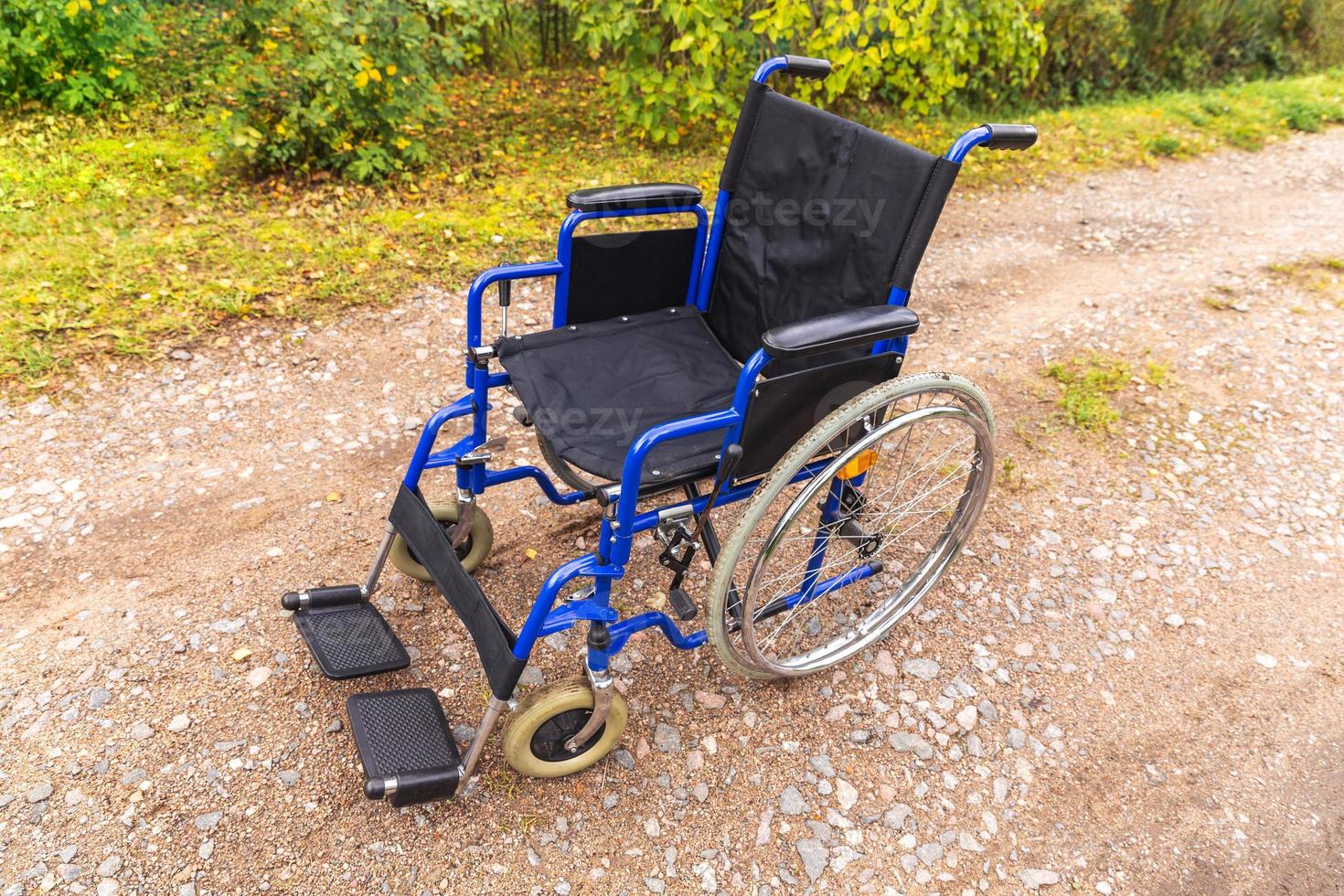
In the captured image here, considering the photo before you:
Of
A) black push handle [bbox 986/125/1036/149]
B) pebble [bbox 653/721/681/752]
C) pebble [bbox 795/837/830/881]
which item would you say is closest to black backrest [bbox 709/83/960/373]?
black push handle [bbox 986/125/1036/149]

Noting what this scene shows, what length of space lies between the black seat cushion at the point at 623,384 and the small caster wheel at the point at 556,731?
53cm

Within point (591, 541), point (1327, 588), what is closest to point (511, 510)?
point (591, 541)

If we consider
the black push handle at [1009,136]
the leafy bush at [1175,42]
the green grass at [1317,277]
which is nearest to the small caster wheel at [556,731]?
the black push handle at [1009,136]

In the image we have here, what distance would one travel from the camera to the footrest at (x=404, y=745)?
188 cm

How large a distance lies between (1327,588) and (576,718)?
248 cm

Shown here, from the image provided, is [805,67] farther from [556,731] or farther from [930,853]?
[930,853]

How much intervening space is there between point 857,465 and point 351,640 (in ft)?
4.70

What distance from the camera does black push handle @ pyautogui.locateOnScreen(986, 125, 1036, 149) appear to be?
1.85 m

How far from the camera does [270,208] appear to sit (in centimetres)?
437

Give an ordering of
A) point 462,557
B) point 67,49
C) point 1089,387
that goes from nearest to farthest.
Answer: point 462,557, point 1089,387, point 67,49

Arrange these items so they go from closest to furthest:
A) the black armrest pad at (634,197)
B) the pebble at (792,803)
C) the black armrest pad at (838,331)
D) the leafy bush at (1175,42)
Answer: the black armrest pad at (838,331) → the pebble at (792,803) → the black armrest pad at (634,197) → the leafy bush at (1175,42)

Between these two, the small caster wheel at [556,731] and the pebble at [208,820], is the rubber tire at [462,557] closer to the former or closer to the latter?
the small caster wheel at [556,731]

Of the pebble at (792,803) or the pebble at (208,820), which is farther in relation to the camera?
the pebble at (792,803)

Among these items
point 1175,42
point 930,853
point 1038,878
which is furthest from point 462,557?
point 1175,42
